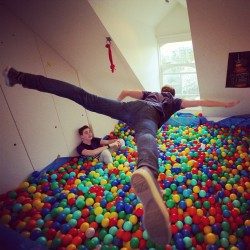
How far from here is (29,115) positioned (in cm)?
266

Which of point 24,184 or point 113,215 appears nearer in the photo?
point 113,215

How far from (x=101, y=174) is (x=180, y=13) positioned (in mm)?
3033

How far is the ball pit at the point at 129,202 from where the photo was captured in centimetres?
181

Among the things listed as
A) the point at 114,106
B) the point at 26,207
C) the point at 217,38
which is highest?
the point at 217,38

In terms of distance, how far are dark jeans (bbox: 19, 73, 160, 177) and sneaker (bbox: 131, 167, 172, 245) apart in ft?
0.90

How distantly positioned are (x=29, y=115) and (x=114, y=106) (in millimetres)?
1276

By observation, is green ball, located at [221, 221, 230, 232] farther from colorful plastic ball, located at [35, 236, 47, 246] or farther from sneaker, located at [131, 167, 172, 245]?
colorful plastic ball, located at [35, 236, 47, 246]

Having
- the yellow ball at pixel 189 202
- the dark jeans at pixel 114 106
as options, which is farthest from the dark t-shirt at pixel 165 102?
the yellow ball at pixel 189 202

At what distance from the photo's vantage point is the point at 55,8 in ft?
7.61

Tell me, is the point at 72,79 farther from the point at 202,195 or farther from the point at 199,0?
the point at 202,195

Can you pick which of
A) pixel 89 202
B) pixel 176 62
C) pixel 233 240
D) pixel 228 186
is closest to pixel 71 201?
pixel 89 202

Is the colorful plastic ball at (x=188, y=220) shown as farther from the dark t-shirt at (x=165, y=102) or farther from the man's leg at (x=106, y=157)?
the man's leg at (x=106, y=157)

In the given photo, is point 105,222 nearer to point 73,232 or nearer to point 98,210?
point 98,210

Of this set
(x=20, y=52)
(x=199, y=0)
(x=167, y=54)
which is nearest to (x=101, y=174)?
(x=20, y=52)
